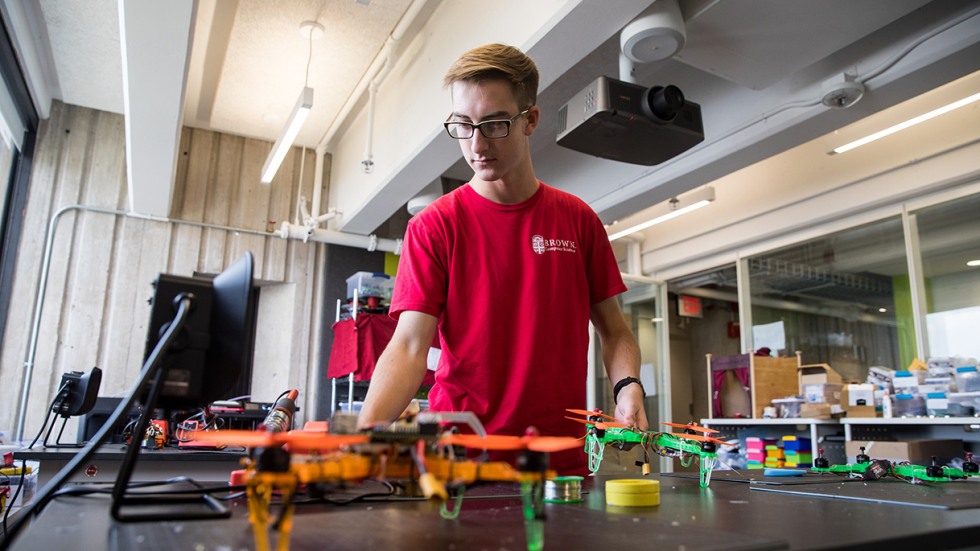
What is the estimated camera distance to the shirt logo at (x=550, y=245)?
1.36m

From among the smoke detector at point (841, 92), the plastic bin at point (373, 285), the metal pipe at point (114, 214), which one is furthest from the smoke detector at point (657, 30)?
the metal pipe at point (114, 214)

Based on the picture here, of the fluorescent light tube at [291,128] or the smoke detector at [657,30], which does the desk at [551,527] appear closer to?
the smoke detector at [657,30]

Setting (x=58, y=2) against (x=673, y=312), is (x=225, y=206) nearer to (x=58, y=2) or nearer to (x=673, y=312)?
(x=58, y=2)

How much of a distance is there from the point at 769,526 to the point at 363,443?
1.50 ft

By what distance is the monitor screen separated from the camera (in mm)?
721

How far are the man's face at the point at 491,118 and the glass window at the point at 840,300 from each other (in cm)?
437

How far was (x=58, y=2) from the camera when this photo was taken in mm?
4113

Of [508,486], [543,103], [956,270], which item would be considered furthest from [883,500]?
[956,270]

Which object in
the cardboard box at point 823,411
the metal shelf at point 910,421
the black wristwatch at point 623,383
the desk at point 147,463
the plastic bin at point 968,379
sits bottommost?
the desk at point 147,463

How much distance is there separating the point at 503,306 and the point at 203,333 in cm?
68

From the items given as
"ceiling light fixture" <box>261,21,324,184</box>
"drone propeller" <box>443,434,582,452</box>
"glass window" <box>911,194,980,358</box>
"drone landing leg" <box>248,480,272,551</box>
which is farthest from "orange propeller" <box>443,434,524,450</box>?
"glass window" <box>911,194,980,358</box>

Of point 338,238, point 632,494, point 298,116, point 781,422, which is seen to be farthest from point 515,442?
point 338,238

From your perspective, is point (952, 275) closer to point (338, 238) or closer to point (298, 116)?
point (298, 116)

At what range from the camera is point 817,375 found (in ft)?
15.2
